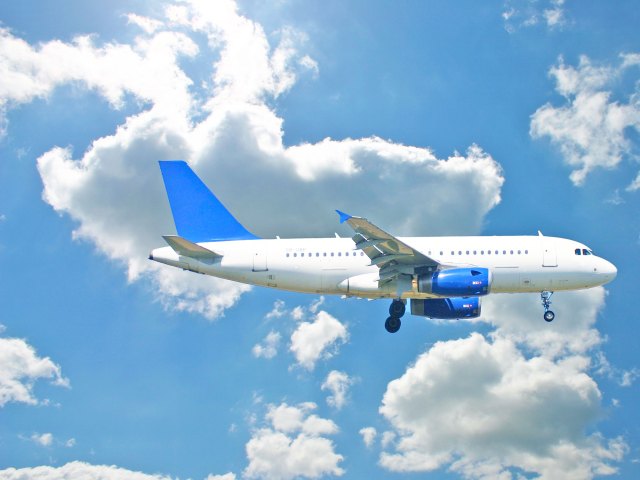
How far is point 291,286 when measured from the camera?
50031 millimetres

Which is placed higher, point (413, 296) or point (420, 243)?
point (420, 243)

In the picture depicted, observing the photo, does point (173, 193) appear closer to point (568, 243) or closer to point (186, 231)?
point (186, 231)

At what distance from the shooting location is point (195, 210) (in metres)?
54.6

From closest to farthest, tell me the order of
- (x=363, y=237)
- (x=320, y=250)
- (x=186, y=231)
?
(x=363, y=237), (x=320, y=250), (x=186, y=231)

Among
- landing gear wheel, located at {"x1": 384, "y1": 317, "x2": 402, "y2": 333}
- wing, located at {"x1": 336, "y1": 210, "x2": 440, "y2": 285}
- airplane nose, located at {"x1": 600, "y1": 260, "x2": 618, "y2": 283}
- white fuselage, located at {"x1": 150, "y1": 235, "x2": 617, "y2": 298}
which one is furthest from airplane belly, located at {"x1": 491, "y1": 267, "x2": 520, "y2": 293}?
landing gear wheel, located at {"x1": 384, "y1": 317, "x2": 402, "y2": 333}

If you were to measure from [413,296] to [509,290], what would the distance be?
5.91 m

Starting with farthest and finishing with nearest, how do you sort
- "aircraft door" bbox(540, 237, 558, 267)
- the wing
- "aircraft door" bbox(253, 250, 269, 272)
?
"aircraft door" bbox(253, 250, 269, 272)
"aircraft door" bbox(540, 237, 558, 267)
the wing

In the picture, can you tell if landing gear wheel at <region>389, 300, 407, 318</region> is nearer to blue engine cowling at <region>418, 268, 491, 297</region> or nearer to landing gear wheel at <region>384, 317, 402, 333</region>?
landing gear wheel at <region>384, 317, 402, 333</region>

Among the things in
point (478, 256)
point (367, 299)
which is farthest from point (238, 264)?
point (478, 256)

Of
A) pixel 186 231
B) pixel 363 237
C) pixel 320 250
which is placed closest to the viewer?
pixel 363 237

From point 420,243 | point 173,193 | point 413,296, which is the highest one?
point 173,193

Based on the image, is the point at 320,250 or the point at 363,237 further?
the point at 320,250

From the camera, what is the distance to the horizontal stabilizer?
157 ft

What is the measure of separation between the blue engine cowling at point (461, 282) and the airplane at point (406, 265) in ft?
0.19
